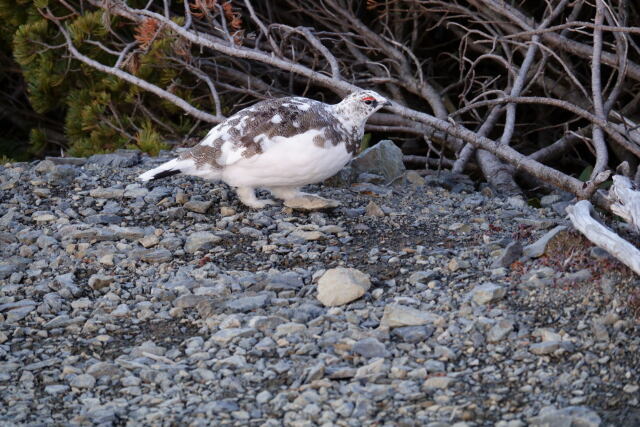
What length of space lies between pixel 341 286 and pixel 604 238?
104 cm

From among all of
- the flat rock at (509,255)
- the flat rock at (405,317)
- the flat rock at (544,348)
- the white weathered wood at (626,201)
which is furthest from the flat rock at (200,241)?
the white weathered wood at (626,201)

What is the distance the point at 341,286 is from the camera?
11.3ft

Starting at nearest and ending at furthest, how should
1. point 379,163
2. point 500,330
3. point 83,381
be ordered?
point 83,381 < point 500,330 < point 379,163

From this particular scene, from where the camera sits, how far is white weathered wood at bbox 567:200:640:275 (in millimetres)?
3242

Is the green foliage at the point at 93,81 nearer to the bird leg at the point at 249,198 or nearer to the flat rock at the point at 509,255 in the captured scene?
the bird leg at the point at 249,198

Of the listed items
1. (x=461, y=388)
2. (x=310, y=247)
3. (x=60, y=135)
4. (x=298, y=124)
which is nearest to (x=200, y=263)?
(x=310, y=247)

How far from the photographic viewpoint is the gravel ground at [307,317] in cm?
278

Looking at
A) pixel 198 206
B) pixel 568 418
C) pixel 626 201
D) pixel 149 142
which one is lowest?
pixel 149 142

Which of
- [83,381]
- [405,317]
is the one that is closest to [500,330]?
[405,317]

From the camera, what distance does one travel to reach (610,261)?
342 centimetres

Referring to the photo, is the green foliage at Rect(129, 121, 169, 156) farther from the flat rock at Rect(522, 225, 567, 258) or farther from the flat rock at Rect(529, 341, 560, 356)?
the flat rock at Rect(529, 341, 560, 356)

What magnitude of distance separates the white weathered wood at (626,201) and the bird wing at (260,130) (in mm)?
1320

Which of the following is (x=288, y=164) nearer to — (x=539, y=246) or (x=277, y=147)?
(x=277, y=147)

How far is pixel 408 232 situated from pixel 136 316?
1440 mm
